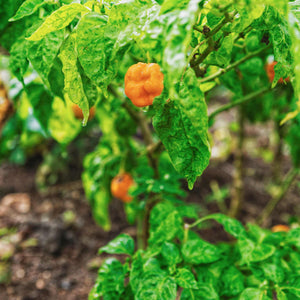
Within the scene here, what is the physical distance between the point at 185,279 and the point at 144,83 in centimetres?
45

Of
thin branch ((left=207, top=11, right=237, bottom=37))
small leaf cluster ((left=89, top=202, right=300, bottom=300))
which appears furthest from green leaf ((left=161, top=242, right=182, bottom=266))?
thin branch ((left=207, top=11, right=237, bottom=37))

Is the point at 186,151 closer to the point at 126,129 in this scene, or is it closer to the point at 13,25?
the point at 13,25

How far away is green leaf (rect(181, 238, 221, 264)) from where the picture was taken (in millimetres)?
755

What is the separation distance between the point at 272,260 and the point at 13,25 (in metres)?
0.87

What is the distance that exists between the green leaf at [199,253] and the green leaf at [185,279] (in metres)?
0.05

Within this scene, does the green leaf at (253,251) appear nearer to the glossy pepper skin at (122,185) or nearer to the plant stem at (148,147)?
the plant stem at (148,147)

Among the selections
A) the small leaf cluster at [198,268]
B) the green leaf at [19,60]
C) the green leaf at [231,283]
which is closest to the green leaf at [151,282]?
the small leaf cluster at [198,268]

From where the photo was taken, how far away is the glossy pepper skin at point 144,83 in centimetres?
55

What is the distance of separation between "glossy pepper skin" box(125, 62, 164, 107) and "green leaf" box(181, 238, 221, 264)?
15.8 inches

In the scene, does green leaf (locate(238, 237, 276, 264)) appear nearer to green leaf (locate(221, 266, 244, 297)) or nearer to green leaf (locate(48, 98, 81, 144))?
green leaf (locate(221, 266, 244, 297))

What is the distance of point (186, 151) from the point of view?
1.58ft

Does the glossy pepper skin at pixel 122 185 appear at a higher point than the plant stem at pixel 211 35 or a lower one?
lower

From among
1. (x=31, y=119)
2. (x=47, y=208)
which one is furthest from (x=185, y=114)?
(x=47, y=208)

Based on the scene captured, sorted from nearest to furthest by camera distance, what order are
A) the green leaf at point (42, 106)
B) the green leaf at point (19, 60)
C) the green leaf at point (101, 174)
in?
the green leaf at point (19, 60), the green leaf at point (42, 106), the green leaf at point (101, 174)
